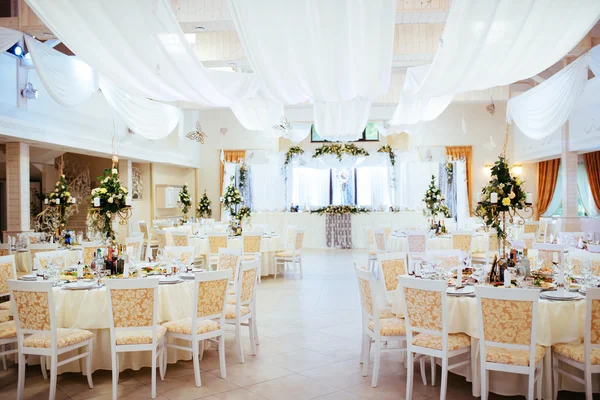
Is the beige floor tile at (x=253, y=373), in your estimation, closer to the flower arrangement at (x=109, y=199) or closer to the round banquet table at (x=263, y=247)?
the flower arrangement at (x=109, y=199)

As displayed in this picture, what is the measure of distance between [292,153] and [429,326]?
12.4 m

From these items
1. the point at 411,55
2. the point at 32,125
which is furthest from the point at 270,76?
the point at 32,125

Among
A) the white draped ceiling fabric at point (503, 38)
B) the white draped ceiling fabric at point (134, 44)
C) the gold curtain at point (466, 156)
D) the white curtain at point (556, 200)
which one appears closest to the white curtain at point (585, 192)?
the white curtain at point (556, 200)

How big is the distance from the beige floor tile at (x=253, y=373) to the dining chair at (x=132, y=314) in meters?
0.76

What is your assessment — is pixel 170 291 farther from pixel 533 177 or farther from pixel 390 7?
pixel 533 177

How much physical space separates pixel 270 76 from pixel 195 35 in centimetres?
523

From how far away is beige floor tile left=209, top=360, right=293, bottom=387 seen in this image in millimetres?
4480

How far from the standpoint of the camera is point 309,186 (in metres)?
16.6

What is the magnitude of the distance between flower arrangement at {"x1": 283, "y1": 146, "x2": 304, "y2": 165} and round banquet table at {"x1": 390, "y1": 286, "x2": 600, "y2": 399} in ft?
40.1

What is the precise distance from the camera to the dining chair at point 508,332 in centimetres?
350

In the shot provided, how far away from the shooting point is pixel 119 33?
149 inches

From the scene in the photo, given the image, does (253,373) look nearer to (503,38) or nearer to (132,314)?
(132,314)

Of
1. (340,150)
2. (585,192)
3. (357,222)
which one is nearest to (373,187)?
(357,222)

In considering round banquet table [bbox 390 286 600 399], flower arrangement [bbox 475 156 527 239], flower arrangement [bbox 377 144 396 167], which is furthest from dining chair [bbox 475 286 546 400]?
flower arrangement [bbox 377 144 396 167]
